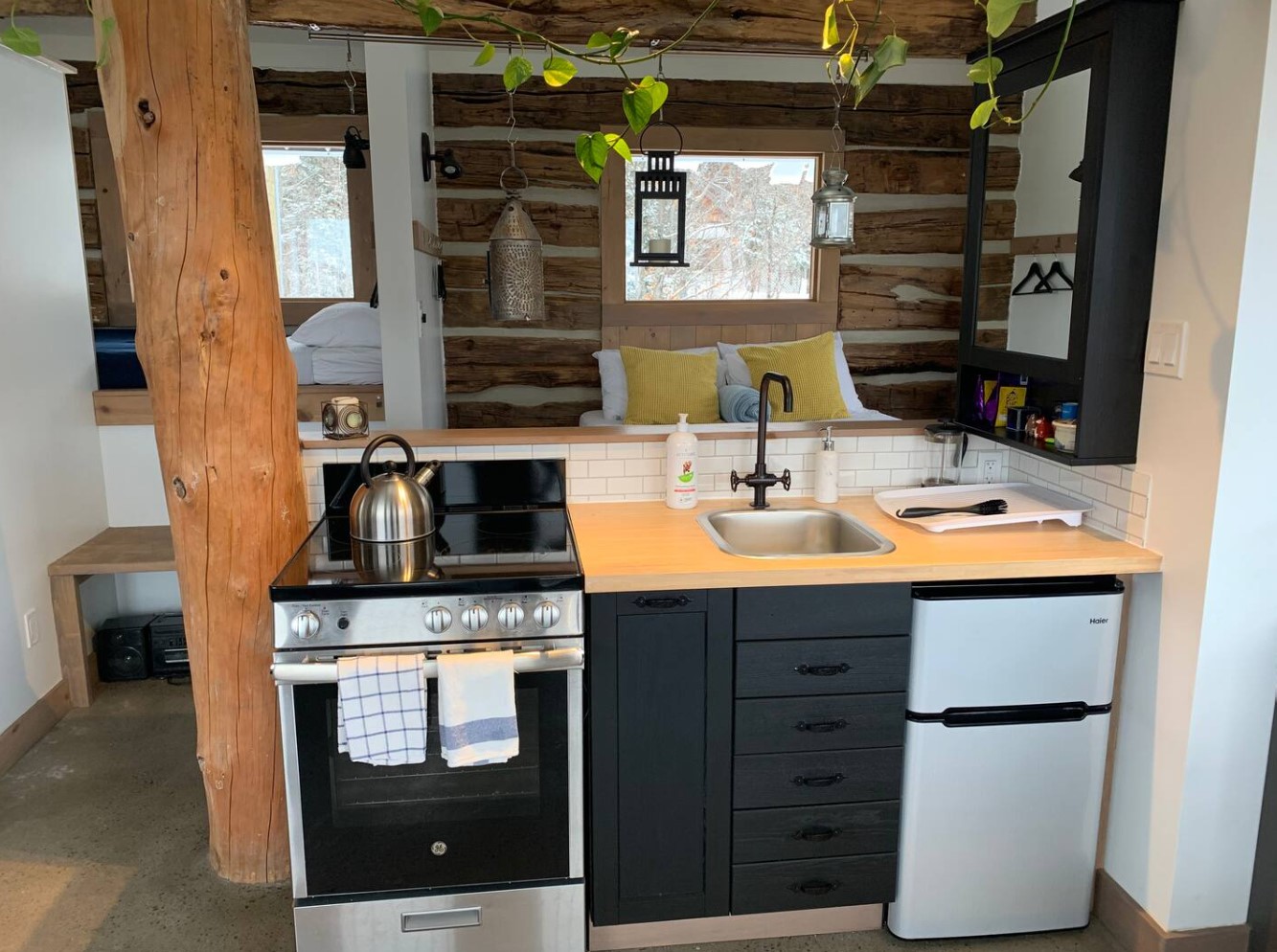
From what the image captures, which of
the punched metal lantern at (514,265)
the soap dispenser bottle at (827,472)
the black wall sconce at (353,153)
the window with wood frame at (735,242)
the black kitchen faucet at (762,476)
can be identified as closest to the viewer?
the black kitchen faucet at (762,476)

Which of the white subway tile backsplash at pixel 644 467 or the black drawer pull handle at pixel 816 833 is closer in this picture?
the black drawer pull handle at pixel 816 833

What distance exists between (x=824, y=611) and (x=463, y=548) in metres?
0.82

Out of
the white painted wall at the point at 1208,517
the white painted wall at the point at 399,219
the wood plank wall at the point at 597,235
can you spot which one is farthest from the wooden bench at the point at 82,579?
the white painted wall at the point at 1208,517

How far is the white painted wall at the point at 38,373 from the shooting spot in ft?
10.2

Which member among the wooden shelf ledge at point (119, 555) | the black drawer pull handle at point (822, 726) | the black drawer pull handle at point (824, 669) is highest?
the black drawer pull handle at point (824, 669)

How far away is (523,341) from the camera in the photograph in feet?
17.0

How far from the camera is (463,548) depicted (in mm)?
2205

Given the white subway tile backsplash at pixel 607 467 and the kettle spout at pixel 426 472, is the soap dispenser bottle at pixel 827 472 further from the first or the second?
the kettle spout at pixel 426 472

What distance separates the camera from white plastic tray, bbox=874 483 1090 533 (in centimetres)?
233

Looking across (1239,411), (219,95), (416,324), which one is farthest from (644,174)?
(1239,411)

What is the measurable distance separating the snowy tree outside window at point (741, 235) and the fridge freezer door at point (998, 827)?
3.57 m

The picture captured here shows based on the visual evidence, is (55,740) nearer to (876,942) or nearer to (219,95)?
(219,95)

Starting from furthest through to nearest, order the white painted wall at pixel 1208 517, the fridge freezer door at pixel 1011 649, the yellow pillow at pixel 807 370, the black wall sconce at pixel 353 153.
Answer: the yellow pillow at pixel 807 370
the black wall sconce at pixel 353 153
the fridge freezer door at pixel 1011 649
the white painted wall at pixel 1208 517

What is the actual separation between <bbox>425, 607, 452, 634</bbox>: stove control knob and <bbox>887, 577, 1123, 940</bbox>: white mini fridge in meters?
1.01
